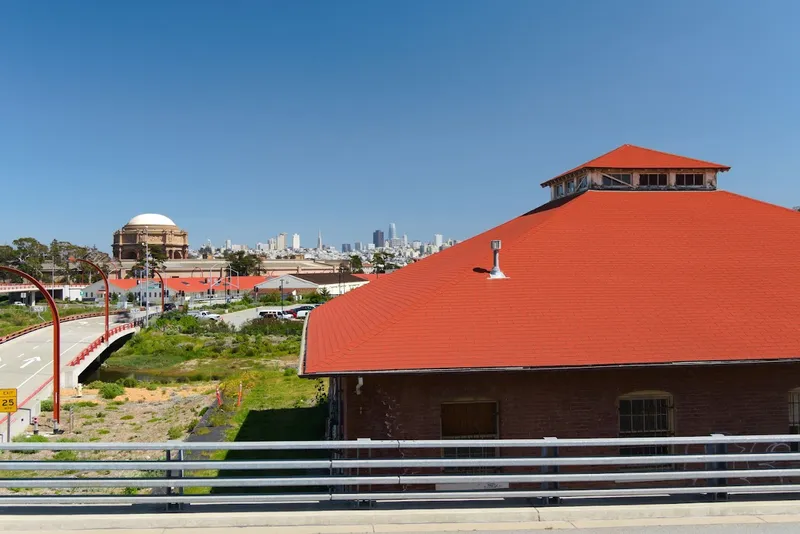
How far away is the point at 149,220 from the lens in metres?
176

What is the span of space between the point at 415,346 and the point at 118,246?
183 meters

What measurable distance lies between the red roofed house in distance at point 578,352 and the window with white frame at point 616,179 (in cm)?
484

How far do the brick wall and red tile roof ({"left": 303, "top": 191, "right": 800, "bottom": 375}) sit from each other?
0.40 m

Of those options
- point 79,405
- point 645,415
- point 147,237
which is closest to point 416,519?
point 645,415

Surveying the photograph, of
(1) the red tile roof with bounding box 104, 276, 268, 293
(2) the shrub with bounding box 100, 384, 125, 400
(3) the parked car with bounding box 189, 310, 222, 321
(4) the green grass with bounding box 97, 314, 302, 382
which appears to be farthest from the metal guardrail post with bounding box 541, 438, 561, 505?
(1) the red tile roof with bounding box 104, 276, 268, 293

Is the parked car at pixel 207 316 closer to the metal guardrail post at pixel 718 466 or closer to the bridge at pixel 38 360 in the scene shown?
the bridge at pixel 38 360

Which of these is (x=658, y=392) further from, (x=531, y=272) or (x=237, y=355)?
(x=237, y=355)

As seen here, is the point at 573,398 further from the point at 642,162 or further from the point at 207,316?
the point at 207,316

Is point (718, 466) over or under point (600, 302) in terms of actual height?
under

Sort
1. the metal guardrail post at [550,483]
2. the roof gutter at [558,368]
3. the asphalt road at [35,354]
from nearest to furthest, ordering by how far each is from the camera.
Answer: the metal guardrail post at [550,483] < the roof gutter at [558,368] < the asphalt road at [35,354]

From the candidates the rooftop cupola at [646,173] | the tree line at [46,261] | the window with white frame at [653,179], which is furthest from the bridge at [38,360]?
the tree line at [46,261]

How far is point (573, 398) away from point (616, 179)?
943 centimetres

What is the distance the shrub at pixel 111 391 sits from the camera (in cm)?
3163

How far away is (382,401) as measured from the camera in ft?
Result: 32.4
